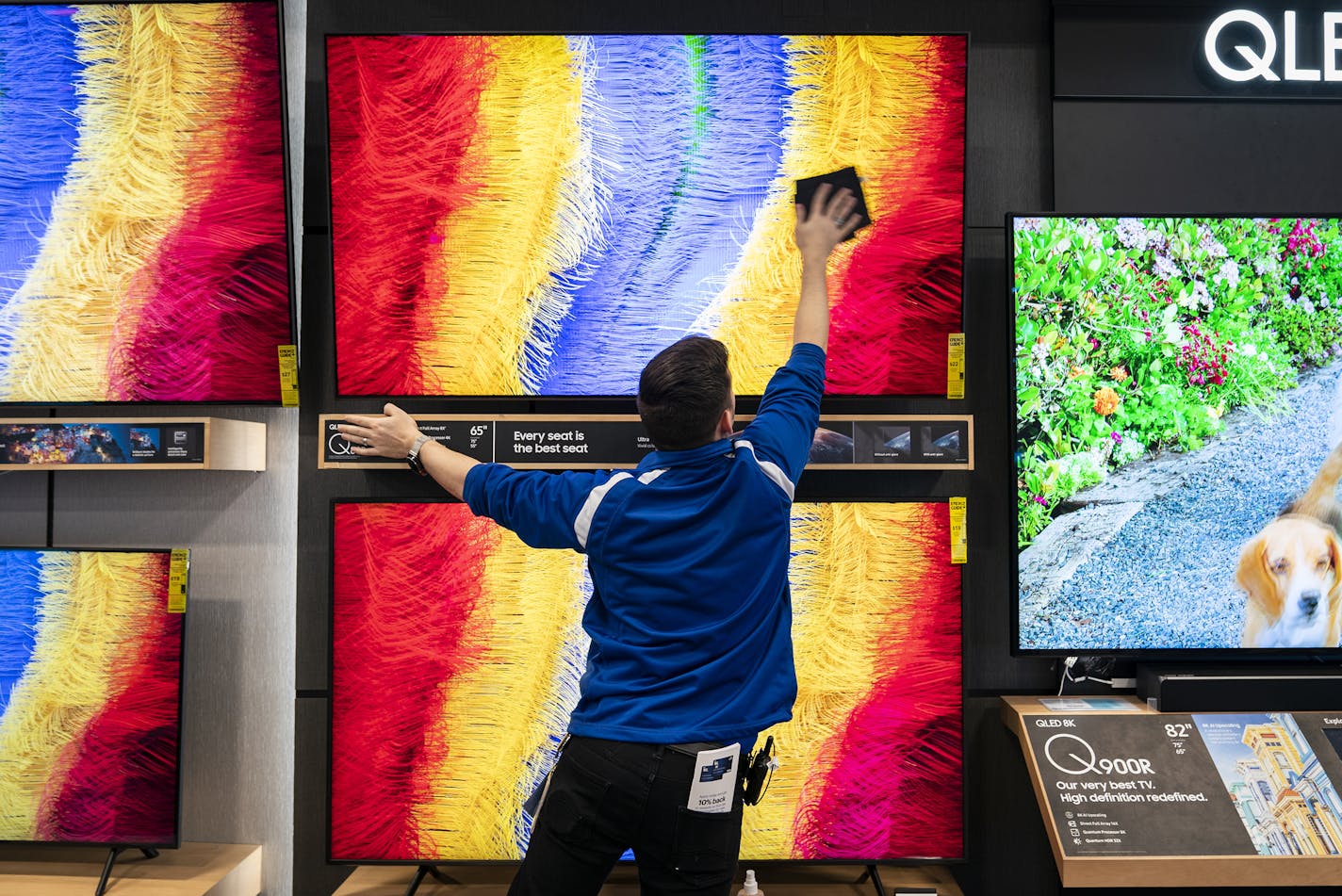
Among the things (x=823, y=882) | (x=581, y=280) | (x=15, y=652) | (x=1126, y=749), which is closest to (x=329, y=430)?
(x=581, y=280)

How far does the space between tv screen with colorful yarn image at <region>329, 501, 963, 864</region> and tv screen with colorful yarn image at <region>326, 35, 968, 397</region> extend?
0.48 meters

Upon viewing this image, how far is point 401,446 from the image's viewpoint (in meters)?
1.98

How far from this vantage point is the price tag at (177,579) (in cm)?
220

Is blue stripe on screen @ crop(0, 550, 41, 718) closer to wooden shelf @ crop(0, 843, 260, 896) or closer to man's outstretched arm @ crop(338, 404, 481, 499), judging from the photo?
wooden shelf @ crop(0, 843, 260, 896)

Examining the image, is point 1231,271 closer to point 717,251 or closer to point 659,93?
point 717,251

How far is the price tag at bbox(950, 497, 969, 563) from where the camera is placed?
2.26 meters

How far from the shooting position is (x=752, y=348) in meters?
2.23

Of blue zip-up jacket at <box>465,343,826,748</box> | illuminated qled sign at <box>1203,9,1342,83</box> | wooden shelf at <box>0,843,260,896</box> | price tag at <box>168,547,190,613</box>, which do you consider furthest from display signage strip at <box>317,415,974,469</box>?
illuminated qled sign at <box>1203,9,1342,83</box>

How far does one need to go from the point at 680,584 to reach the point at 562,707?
2.56 feet

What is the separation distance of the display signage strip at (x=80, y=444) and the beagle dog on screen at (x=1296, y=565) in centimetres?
258

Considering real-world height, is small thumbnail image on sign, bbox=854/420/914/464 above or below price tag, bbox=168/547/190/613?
above

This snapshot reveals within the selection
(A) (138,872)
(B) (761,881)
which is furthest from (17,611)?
(B) (761,881)

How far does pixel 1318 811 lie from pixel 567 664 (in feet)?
5.53

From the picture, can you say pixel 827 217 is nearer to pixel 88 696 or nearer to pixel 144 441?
pixel 144 441
